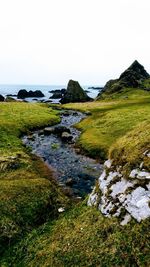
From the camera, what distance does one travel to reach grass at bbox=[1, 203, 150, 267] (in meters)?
17.9

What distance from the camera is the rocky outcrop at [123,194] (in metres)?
19.4

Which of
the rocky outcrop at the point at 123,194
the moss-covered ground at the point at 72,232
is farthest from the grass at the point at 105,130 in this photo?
the rocky outcrop at the point at 123,194

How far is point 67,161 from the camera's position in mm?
50156

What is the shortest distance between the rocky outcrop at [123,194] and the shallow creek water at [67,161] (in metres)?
12.7

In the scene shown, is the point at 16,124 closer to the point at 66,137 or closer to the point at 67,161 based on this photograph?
the point at 66,137

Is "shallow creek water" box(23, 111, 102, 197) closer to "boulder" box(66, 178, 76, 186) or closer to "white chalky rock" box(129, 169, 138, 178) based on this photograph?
"boulder" box(66, 178, 76, 186)

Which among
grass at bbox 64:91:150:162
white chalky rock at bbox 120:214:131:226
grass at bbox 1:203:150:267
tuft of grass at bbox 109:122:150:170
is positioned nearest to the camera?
grass at bbox 1:203:150:267

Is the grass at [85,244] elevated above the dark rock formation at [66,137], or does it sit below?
above

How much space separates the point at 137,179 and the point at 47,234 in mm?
7030

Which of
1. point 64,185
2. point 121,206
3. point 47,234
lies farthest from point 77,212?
point 64,185

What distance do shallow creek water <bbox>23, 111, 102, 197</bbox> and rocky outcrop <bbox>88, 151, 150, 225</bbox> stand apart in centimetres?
1268

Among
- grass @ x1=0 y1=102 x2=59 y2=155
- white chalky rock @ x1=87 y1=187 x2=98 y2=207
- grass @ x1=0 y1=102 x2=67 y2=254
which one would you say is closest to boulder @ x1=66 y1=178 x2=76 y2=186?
grass @ x1=0 y1=102 x2=67 y2=254

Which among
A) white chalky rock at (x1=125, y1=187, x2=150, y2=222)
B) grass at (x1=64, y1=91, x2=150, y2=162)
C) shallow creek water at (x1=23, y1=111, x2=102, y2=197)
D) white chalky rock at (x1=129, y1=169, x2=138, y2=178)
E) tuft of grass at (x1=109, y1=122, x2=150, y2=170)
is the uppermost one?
tuft of grass at (x1=109, y1=122, x2=150, y2=170)

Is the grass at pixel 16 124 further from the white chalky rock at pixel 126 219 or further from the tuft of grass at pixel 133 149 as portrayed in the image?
the white chalky rock at pixel 126 219
